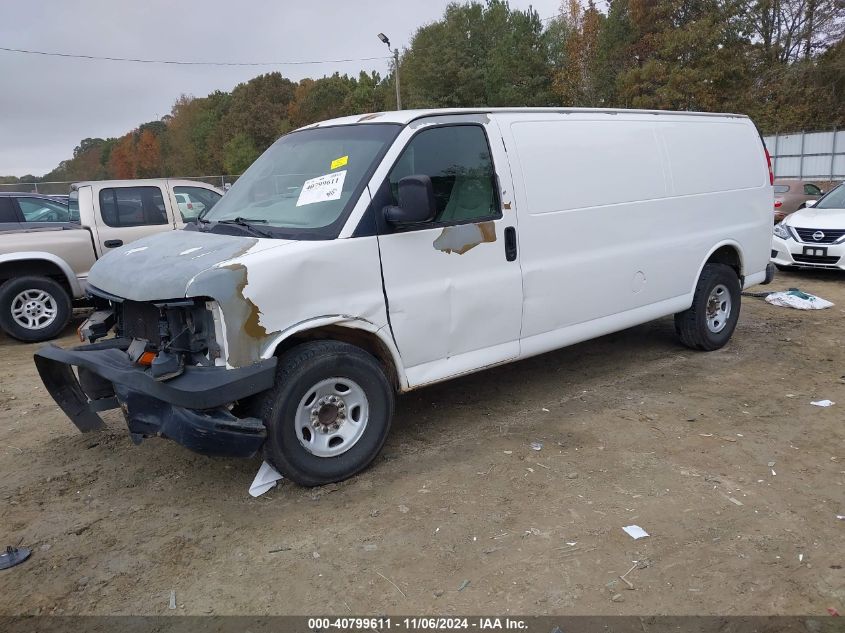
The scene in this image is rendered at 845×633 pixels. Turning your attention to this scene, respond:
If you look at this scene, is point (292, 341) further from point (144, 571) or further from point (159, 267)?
point (144, 571)

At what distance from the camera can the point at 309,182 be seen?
4.28 metres

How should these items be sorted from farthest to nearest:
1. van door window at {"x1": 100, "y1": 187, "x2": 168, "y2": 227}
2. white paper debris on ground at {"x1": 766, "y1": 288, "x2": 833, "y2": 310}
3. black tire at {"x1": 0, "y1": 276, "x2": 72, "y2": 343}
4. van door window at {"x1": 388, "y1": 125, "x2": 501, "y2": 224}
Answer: van door window at {"x1": 100, "y1": 187, "x2": 168, "y2": 227}, white paper debris on ground at {"x1": 766, "y1": 288, "x2": 833, "y2": 310}, black tire at {"x1": 0, "y1": 276, "x2": 72, "y2": 343}, van door window at {"x1": 388, "y1": 125, "x2": 501, "y2": 224}

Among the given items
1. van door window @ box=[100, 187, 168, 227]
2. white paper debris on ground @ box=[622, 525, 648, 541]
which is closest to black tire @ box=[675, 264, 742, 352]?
white paper debris on ground @ box=[622, 525, 648, 541]

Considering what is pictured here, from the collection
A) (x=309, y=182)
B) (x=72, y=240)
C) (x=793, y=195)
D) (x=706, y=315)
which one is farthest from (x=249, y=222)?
(x=793, y=195)

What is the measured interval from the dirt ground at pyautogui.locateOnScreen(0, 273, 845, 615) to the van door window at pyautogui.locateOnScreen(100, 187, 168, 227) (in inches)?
144

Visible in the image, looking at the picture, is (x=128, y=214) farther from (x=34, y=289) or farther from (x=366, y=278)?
(x=366, y=278)

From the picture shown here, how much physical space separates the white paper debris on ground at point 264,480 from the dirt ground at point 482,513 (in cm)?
6

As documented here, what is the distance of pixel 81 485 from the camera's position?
13.7ft

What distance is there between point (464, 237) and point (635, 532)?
202 cm

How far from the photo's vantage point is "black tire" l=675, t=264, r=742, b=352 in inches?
246

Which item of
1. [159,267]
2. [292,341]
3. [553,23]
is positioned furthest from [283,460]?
[553,23]

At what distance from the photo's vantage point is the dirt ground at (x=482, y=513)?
9.93 feet

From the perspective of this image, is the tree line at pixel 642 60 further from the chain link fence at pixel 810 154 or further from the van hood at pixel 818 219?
the van hood at pixel 818 219

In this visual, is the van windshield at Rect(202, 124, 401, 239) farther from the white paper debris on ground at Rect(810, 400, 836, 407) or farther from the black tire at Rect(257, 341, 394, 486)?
the white paper debris on ground at Rect(810, 400, 836, 407)
